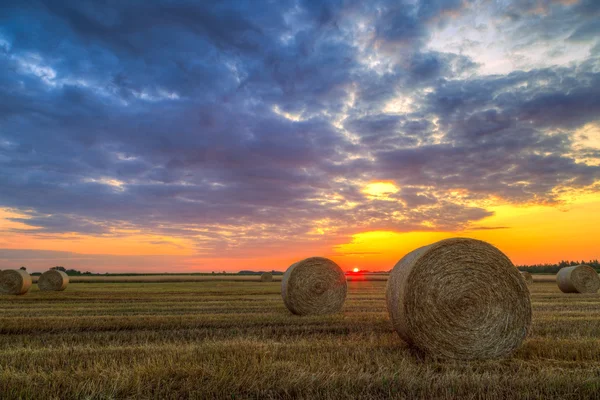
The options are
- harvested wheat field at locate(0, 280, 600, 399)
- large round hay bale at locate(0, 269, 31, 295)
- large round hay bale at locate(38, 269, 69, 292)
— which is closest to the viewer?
harvested wheat field at locate(0, 280, 600, 399)

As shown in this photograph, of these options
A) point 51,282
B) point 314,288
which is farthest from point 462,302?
point 51,282

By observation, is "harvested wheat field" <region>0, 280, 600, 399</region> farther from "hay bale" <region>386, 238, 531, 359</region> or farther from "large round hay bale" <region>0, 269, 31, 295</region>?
"large round hay bale" <region>0, 269, 31, 295</region>

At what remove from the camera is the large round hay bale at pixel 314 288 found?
47.7 ft

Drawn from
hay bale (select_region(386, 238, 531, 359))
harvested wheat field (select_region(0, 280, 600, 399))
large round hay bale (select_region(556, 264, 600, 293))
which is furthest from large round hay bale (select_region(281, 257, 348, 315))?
large round hay bale (select_region(556, 264, 600, 293))

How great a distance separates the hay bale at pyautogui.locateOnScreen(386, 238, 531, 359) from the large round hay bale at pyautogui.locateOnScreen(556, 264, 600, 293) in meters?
19.0

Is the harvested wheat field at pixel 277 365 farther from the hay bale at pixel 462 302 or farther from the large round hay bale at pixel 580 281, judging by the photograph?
the large round hay bale at pixel 580 281

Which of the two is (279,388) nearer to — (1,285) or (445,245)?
(445,245)

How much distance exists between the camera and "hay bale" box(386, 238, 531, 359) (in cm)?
764

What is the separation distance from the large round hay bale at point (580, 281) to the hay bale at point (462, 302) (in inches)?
747

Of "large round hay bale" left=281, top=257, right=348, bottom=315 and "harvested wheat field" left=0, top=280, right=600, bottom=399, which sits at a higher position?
"large round hay bale" left=281, top=257, right=348, bottom=315

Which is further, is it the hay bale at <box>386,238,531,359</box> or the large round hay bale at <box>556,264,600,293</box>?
the large round hay bale at <box>556,264,600,293</box>

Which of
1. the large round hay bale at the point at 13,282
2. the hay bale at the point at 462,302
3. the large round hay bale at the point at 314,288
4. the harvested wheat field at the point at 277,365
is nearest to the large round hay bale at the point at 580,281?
the harvested wheat field at the point at 277,365

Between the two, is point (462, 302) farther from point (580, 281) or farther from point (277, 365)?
point (580, 281)

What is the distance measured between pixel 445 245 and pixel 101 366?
5903 mm
